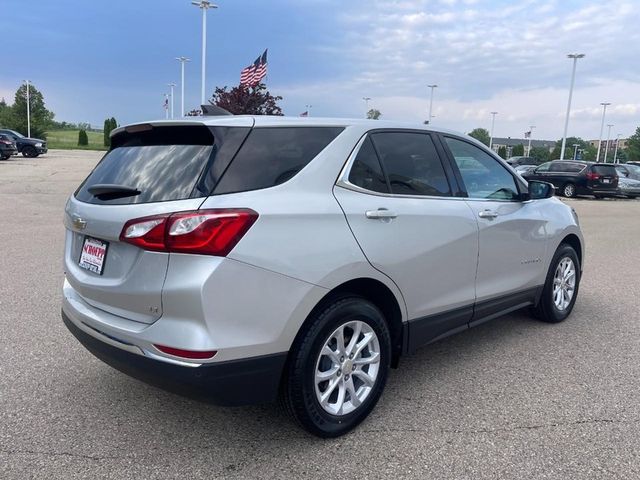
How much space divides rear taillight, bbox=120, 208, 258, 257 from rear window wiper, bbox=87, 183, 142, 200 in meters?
0.31

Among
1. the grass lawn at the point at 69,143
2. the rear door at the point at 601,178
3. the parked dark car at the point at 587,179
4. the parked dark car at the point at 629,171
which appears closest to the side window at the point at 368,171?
the parked dark car at the point at 587,179

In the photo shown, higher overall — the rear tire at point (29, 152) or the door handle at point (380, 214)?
the door handle at point (380, 214)

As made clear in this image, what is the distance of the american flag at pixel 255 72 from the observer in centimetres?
2432

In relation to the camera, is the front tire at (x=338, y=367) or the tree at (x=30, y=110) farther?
the tree at (x=30, y=110)

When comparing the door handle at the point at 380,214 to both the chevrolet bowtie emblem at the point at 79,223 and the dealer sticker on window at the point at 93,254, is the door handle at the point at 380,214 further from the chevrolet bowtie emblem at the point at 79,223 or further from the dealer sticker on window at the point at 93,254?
the chevrolet bowtie emblem at the point at 79,223

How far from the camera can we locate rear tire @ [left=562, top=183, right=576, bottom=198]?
22.7 m

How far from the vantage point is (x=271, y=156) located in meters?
2.79

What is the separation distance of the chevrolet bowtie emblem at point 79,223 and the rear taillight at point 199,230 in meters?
0.61

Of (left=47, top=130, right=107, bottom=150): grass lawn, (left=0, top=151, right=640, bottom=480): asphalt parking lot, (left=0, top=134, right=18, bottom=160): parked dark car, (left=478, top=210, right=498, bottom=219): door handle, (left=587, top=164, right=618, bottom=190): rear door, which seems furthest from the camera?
(left=47, top=130, right=107, bottom=150): grass lawn

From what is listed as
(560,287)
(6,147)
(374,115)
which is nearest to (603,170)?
(374,115)

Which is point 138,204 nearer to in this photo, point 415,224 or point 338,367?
point 338,367

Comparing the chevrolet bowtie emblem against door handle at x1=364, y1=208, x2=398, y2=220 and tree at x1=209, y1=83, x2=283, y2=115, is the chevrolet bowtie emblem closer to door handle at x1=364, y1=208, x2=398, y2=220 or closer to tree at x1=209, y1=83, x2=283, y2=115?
door handle at x1=364, y1=208, x2=398, y2=220

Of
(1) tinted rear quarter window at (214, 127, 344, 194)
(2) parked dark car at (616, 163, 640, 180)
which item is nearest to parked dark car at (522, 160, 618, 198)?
(2) parked dark car at (616, 163, 640, 180)

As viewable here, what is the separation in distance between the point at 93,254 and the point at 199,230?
32.6 inches
